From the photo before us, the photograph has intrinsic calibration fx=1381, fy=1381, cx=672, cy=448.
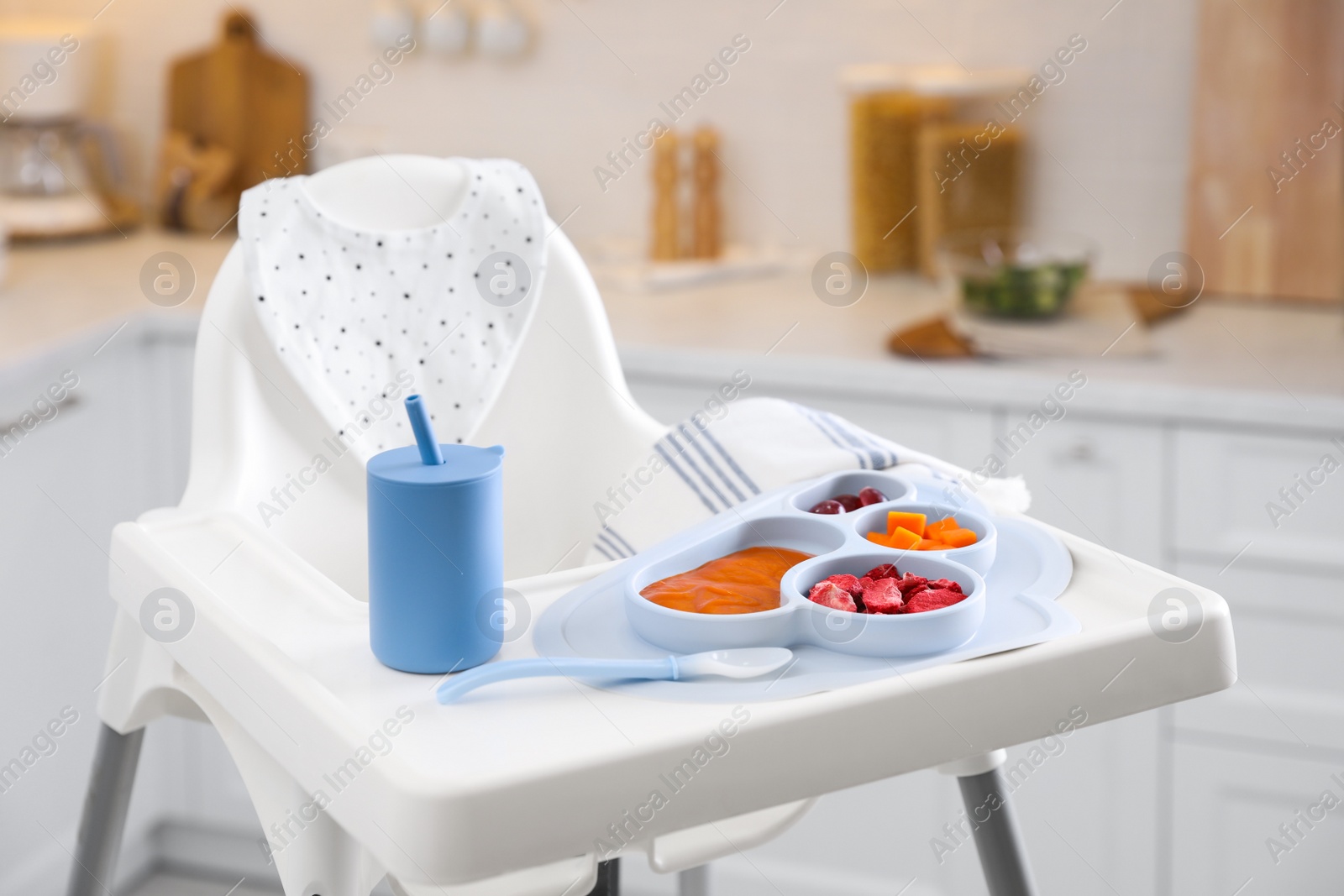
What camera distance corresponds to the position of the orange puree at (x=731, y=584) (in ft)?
2.59

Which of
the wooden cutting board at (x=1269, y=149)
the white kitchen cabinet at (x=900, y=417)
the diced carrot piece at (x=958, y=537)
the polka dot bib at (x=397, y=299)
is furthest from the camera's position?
the wooden cutting board at (x=1269, y=149)

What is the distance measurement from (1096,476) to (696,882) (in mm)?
707

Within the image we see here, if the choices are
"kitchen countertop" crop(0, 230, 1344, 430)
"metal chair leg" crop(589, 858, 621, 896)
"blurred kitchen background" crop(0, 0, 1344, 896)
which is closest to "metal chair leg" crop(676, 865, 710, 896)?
"metal chair leg" crop(589, 858, 621, 896)

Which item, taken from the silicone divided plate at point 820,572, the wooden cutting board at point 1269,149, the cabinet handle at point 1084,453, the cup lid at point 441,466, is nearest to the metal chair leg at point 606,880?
the silicone divided plate at point 820,572

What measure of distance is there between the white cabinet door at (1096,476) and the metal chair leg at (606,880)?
0.74m

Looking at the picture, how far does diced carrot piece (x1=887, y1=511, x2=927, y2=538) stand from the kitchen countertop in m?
0.85

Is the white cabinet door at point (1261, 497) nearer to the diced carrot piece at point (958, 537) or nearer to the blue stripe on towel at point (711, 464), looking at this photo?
the blue stripe on towel at point (711, 464)

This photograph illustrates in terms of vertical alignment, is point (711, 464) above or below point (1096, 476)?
above

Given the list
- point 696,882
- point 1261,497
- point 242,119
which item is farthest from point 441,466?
point 242,119

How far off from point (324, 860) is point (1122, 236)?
5.56ft

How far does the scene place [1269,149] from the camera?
1922 millimetres

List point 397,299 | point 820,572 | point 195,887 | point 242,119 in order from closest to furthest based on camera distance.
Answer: point 820,572, point 397,299, point 195,887, point 242,119

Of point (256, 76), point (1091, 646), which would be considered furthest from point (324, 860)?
point (256, 76)

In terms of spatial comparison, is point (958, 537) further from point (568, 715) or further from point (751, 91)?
point (751, 91)
